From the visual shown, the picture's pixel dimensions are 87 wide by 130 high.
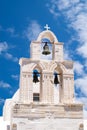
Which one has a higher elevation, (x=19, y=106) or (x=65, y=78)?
(x=65, y=78)

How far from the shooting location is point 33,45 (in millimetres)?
16297

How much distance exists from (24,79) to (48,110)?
1330 millimetres

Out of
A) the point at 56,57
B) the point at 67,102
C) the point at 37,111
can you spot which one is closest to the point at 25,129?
the point at 37,111

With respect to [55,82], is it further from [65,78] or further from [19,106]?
[19,106]

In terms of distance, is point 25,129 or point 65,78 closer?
point 25,129

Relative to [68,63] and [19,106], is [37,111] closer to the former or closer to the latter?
[19,106]

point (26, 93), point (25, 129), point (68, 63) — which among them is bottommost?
point (25, 129)

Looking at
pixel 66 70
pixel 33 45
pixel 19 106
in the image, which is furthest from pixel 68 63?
pixel 19 106

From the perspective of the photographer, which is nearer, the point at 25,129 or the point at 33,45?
the point at 25,129

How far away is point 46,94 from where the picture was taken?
52.3ft

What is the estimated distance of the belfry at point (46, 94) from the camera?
15.5m

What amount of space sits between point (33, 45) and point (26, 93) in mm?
1717

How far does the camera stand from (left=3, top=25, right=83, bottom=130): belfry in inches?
609

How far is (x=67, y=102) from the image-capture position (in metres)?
15.9
